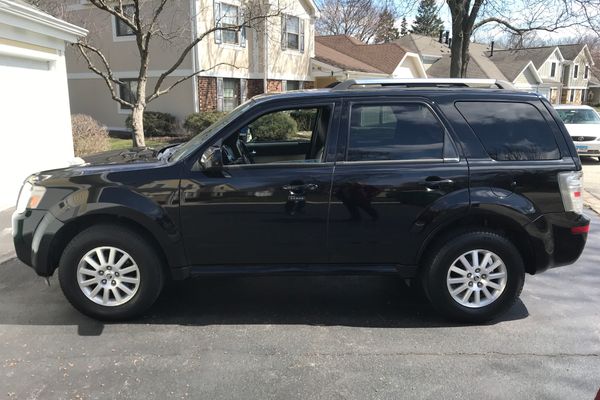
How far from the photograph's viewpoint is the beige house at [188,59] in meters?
18.5

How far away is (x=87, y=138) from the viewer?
12.9 meters

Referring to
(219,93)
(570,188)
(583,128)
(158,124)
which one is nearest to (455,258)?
(570,188)

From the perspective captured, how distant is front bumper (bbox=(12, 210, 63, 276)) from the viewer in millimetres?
3887

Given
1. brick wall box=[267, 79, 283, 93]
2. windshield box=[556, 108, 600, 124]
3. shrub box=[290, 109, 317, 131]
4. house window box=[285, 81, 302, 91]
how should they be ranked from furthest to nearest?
house window box=[285, 81, 302, 91]
brick wall box=[267, 79, 283, 93]
windshield box=[556, 108, 600, 124]
shrub box=[290, 109, 317, 131]

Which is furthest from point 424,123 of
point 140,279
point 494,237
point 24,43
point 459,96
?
point 24,43

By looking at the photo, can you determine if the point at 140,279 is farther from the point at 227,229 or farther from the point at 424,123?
the point at 424,123

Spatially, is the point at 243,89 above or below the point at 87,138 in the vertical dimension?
above

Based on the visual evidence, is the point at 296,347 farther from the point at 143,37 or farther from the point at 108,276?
the point at 143,37

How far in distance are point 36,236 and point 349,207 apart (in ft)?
8.05

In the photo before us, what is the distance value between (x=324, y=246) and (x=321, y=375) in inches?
40.3

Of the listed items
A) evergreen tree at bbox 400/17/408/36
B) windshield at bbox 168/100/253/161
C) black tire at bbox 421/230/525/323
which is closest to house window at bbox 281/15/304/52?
windshield at bbox 168/100/253/161

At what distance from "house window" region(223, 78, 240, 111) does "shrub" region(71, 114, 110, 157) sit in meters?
7.68

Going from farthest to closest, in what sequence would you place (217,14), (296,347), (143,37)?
(217,14) < (143,37) < (296,347)

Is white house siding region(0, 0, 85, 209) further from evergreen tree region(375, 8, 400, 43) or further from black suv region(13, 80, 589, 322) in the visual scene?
evergreen tree region(375, 8, 400, 43)
